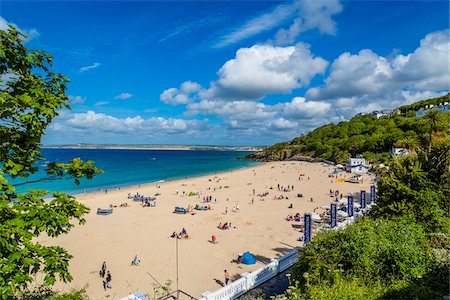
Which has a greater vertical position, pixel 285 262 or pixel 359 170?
pixel 359 170

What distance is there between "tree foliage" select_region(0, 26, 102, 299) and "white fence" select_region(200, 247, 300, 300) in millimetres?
6567

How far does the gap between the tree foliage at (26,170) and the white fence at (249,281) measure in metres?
6.57

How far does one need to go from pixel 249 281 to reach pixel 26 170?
8.85 m

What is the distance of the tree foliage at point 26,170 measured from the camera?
4.34m

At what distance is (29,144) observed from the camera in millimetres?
5320

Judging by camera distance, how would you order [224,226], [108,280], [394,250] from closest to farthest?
[394,250], [108,280], [224,226]

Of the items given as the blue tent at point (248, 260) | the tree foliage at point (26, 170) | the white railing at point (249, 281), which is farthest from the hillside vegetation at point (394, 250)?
the blue tent at point (248, 260)

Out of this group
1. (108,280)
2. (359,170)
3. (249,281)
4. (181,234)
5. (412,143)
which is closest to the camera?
(249,281)

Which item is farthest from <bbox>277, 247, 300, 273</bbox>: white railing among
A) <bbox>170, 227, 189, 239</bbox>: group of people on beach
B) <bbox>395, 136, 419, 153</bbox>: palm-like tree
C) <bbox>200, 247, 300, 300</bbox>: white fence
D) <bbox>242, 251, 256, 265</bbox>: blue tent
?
<bbox>395, 136, 419, 153</bbox>: palm-like tree

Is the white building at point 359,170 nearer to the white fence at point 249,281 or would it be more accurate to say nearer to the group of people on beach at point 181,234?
the group of people on beach at point 181,234

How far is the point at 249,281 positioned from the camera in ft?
37.4

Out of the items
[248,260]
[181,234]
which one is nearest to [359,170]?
[181,234]

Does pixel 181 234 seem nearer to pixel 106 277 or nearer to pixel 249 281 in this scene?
pixel 106 277

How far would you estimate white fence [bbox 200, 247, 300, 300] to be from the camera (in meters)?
10.4
